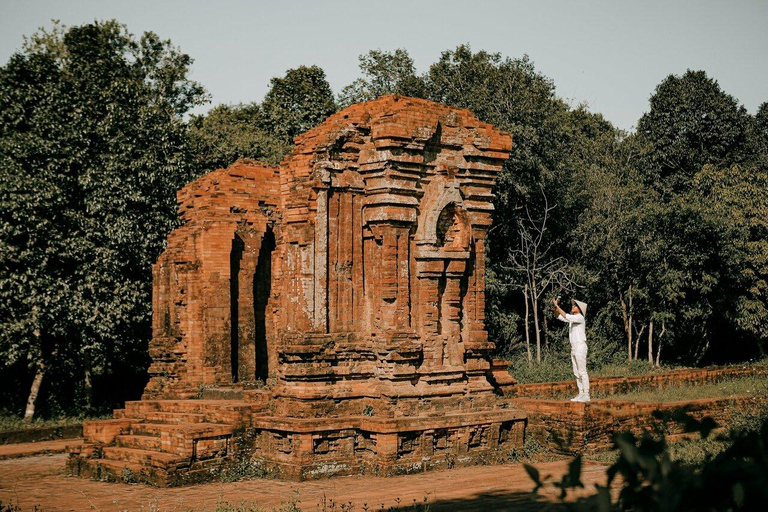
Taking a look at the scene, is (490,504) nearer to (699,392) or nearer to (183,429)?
(183,429)

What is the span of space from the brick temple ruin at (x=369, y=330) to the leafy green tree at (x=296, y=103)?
1841 centimetres

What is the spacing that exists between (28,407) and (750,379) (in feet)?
52.8

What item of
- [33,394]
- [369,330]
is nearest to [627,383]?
[369,330]

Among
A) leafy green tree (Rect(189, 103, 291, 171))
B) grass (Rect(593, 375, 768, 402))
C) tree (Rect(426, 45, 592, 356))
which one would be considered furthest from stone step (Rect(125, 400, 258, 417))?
tree (Rect(426, 45, 592, 356))

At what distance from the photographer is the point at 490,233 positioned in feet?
98.8

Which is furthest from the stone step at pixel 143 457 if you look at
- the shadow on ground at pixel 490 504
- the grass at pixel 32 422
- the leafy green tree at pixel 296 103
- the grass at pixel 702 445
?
the leafy green tree at pixel 296 103

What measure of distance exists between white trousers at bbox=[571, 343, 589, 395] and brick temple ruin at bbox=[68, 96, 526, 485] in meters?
1.03

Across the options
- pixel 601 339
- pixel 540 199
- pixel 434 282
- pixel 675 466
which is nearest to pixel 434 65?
pixel 540 199

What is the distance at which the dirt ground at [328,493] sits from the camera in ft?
34.7

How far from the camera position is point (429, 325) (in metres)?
13.9

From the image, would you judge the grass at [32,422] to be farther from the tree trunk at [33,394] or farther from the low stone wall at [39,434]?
the low stone wall at [39,434]

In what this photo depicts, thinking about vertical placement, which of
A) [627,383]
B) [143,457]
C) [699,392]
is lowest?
[143,457]

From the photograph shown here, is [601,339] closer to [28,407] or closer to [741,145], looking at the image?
[741,145]

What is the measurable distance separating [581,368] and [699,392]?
4.43 metres
